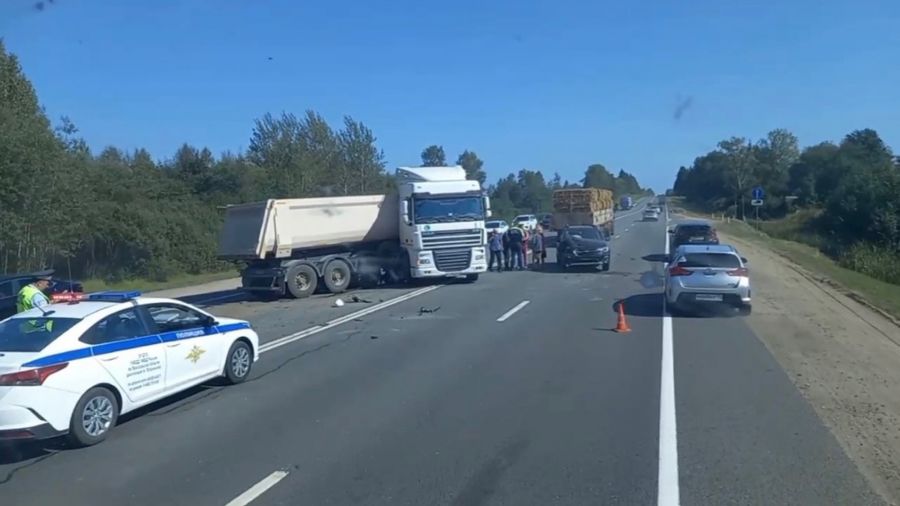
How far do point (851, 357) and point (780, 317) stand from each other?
4954 mm

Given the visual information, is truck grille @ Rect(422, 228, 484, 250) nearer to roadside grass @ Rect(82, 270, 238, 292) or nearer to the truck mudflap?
the truck mudflap

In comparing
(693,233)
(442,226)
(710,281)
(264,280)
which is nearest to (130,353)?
(710,281)

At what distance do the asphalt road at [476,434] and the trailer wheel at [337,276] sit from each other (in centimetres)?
1010

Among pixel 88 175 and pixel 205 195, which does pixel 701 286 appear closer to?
pixel 88 175

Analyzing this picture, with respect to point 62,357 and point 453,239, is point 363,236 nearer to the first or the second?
point 453,239

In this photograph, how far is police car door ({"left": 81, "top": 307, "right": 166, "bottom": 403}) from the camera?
9.34 m

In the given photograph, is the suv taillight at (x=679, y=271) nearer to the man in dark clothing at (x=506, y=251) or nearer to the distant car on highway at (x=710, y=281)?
the distant car on highway at (x=710, y=281)

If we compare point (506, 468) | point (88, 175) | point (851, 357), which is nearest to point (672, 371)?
point (851, 357)

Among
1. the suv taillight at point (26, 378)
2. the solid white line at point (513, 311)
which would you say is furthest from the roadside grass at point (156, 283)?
the suv taillight at point (26, 378)

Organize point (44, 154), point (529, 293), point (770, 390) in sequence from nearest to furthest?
1. point (770, 390)
2. point (529, 293)
3. point (44, 154)

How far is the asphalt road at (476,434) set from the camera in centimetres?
702

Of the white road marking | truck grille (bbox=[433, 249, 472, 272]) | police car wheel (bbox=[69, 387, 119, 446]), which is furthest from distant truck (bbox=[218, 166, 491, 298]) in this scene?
police car wheel (bbox=[69, 387, 119, 446])

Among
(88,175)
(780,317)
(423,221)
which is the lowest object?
(780,317)

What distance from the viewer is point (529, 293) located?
79.0ft
